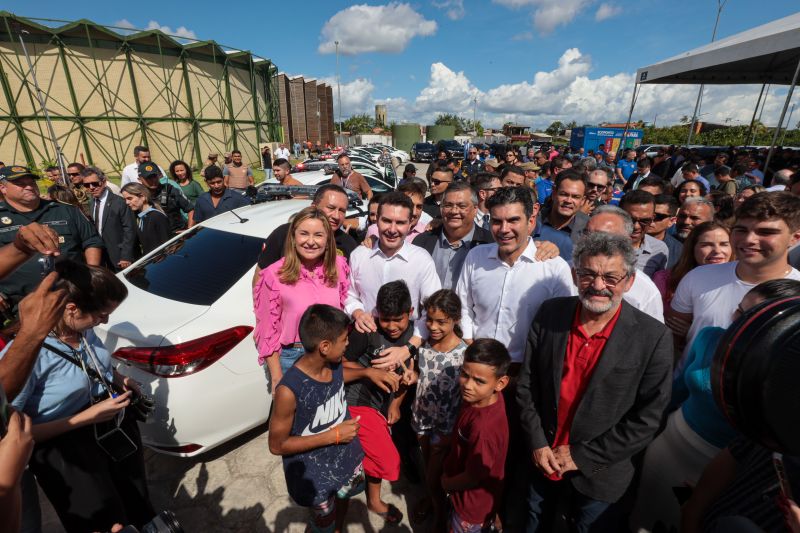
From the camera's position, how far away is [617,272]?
1657 millimetres

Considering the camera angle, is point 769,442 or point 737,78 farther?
point 737,78

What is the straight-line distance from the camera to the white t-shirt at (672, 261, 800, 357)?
200cm

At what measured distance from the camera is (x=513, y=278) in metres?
2.30

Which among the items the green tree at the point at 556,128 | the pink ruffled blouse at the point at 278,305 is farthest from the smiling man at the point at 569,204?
the green tree at the point at 556,128

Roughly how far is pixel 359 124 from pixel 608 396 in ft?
236

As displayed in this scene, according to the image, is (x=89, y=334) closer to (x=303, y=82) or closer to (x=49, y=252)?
(x=49, y=252)

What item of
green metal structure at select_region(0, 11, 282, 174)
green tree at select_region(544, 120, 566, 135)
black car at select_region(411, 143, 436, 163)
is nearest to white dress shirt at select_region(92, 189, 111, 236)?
green metal structure at select_region(0, 11, 282, 174)

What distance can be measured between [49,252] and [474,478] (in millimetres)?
2177

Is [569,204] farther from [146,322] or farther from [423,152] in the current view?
[423,152]

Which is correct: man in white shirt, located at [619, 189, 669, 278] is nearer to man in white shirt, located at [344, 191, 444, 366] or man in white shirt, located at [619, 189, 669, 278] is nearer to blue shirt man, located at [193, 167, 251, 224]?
man in white shirt, located at [344, 191, 444, 366]

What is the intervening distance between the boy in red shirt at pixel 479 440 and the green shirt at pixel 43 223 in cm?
329

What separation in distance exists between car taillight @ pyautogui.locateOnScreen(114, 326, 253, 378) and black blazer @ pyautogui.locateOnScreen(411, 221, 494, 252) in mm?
1706

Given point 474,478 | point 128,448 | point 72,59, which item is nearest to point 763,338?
point 474,478

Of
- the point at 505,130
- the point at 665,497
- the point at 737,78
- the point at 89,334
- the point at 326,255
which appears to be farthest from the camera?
the point at 505,130
